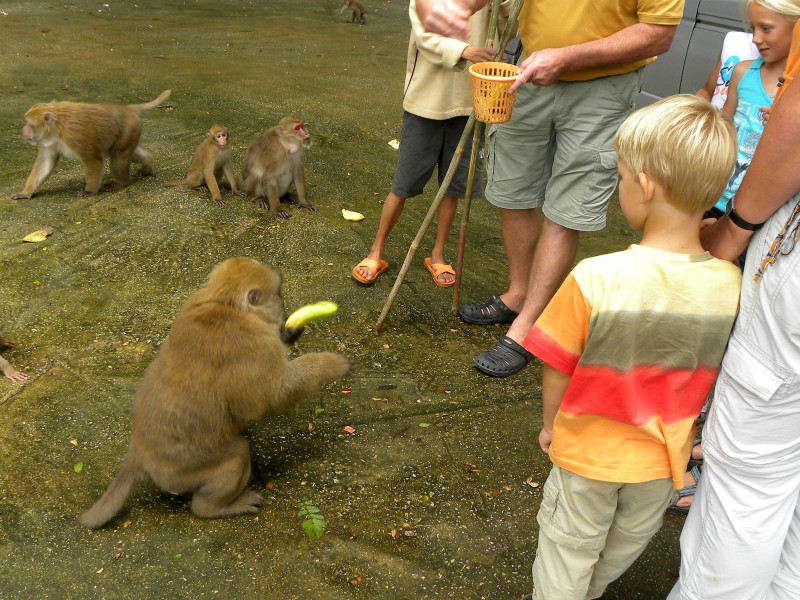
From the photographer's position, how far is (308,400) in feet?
13.2

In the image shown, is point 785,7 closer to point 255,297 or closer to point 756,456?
point 756,456

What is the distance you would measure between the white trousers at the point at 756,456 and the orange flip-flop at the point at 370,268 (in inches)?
121

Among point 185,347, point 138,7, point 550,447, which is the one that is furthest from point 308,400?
point 138,7

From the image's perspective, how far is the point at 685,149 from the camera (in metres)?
2.07

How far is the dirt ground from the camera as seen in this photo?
3.03m

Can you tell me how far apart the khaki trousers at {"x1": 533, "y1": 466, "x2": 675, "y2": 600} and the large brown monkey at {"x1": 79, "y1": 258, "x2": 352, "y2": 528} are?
134cm

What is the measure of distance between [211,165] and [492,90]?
329cm

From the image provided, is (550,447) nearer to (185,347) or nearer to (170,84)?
(185,347)

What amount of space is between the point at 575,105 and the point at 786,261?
2.15 m

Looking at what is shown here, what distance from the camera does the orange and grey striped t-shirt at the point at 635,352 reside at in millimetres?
2121

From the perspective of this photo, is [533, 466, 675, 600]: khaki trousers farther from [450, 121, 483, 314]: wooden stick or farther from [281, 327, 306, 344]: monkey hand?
[450, 121, 483, 314]: wooden stick

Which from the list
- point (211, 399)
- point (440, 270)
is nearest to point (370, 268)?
point (440, 270)

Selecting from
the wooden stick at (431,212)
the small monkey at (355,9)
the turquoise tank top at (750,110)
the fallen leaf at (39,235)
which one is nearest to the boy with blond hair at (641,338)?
the turquoise tank top at (750,110)

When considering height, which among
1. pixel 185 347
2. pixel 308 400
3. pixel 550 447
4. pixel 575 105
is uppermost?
pixel 575 105
